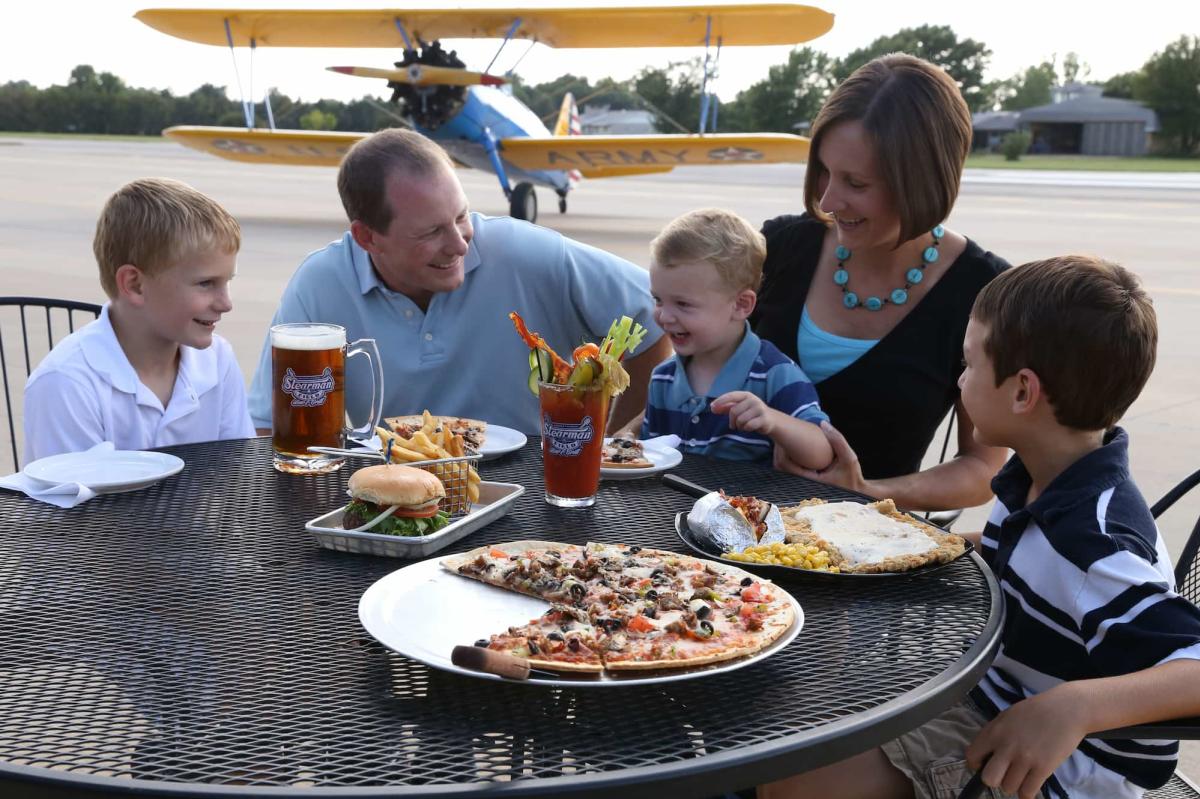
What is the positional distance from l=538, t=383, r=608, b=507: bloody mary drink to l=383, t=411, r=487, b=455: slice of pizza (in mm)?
292

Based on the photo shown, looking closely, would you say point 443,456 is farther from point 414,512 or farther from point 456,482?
point 414,512

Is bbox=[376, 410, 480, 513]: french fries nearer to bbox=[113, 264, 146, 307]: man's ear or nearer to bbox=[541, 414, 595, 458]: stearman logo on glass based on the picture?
bbox=[541, 414, 595, 458]: stearman logo on glass

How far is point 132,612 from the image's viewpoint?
4.67ft

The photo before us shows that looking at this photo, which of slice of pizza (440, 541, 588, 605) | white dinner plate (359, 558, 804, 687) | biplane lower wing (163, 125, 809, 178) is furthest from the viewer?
biplane lower wing (163, 125, 809, 178)

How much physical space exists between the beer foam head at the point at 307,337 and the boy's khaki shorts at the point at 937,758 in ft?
4.14

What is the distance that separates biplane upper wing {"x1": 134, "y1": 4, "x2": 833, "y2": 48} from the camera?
19078mm

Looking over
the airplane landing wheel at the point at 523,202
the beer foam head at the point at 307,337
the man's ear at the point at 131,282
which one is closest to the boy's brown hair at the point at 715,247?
the beer foam head at the point at 307,337

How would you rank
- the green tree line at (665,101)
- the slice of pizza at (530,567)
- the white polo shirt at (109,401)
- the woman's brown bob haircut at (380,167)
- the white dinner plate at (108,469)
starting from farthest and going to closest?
1. the green tree line at (665,101)
2. the woman's brown bob haircut at (380,167)
3. the white polo shirt at (109,401)
4. the white dinner plate at (108,469)
5. the slice of pizza at (530,567)

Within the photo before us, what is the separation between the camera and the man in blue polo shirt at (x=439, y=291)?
9.23 ft

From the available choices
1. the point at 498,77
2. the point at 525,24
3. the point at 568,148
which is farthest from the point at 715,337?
the point at 525,24

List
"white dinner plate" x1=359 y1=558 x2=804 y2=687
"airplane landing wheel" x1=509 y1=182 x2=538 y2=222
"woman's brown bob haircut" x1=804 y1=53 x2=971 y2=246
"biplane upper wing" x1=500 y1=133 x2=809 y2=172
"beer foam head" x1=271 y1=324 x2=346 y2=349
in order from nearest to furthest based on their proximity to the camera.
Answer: "white dinner plate" x1=359 y1=558 x2=804 y2=687 < "beer foam head" x1=271 y1=324 x2=346 y2=349 < "woman's brown bob haircut" x1=804 y1=53 x2=971 y2=246 < "biplane upper wing" x1=500 y1=133 x2=809 y2=172 < "airplane landing wheel" x1=509 y1=182 x2=538 y2=222

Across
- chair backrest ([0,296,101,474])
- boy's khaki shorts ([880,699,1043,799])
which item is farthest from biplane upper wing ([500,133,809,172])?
boy's khaki shorts ([880,699,1043,799])

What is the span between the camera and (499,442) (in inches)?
91.8

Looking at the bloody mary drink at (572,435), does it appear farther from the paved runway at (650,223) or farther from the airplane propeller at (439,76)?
the airplane propeller at (439,76)
